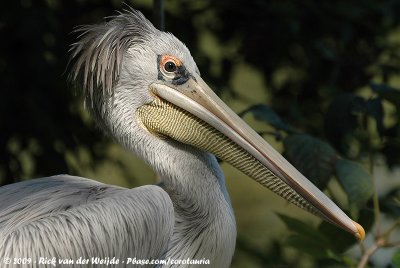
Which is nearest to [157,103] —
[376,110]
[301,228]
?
[301,228]

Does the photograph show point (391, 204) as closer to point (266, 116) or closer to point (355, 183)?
point (355, 183)

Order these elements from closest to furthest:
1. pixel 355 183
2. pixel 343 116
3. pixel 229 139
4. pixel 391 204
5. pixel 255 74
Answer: pixel 229 139 < pixel 355 183 < pixel 343 116 < pixel 391 204 < pixel 255 74

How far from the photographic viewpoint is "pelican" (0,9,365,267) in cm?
400

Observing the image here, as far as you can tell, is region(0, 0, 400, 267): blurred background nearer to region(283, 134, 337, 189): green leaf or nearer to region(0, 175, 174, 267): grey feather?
region(283, 134, 337, 189): green leaf

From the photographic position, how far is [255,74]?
20.9ft

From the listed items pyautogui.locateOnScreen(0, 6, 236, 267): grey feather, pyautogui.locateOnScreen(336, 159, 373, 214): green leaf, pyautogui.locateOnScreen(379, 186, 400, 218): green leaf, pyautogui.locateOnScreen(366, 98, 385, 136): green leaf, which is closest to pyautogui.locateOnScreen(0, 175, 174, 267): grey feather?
pyautogui.locateOnScreen(0, 6, 236, 267): grey feather

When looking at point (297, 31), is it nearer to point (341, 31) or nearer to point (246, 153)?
point (341, 31)

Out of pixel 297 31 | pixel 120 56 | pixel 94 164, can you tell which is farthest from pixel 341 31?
pixel 120 56

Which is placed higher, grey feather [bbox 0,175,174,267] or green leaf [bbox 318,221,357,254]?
grey feather [bbox 0,175,174,267]

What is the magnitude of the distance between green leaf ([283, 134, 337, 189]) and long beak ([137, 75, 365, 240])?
0.27 m

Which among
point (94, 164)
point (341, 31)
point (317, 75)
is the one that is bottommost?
point (94, 164)

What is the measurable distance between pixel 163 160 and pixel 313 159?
65cm

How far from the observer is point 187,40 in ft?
19.0

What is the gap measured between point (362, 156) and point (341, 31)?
77cm
